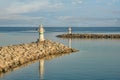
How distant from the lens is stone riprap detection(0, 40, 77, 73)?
24.7 metres

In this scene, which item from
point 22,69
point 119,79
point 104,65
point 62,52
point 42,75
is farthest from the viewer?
point 62,52

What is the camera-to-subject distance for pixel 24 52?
30.1 meters

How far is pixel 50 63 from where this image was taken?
92.7ft

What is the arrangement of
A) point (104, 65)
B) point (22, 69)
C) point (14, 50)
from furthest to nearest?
point (14, 50) < point (104, 65) < point (22, 69)

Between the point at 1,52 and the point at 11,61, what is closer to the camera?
the point at 11,61

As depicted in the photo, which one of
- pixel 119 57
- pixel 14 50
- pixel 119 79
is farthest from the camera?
pixel 119 57

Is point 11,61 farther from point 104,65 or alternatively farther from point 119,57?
point 119,57

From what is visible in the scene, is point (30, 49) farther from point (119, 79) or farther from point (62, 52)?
point (119, 79)

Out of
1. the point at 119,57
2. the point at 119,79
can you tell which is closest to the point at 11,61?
the point at 119,79

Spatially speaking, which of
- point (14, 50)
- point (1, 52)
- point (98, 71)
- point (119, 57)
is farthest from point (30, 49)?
point (98, 71)

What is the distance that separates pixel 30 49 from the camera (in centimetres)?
3222

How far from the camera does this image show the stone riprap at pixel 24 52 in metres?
24.7

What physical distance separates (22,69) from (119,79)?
686 centimetres

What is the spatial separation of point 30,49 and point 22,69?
7.76 meters
